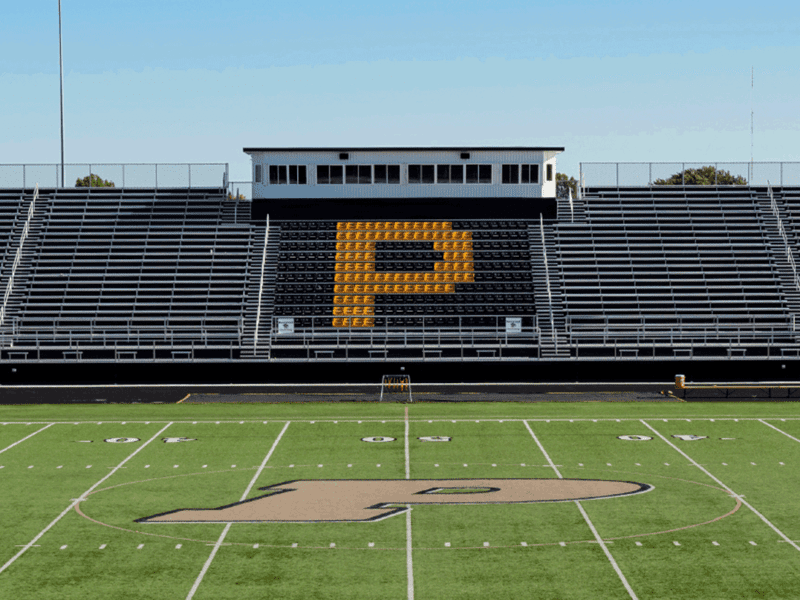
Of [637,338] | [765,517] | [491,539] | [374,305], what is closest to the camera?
[491,539]

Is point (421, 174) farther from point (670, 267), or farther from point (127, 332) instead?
point (127, 332)

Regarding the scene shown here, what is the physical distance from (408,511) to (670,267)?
32031mm

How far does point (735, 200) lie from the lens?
175ft

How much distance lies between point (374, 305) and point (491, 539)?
2990cm

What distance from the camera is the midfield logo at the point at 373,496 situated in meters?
19.1

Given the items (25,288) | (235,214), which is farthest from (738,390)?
(25,288)

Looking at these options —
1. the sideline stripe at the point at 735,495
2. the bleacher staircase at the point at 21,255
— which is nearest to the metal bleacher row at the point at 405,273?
the bleacher staircase at the point at 21,255

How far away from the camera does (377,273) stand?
160 ft

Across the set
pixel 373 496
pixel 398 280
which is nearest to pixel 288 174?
pixel 398 280

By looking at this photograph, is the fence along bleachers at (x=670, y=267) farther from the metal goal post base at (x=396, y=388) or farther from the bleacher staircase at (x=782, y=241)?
the metal goal post base at (x=396, y=388)

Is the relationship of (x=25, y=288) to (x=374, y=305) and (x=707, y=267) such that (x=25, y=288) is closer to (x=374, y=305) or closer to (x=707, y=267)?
(x=374, y=305)

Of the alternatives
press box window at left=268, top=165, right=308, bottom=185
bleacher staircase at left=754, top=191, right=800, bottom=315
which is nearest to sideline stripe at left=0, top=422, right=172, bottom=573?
press box window at left=268, top=165, right=308, bottom=185

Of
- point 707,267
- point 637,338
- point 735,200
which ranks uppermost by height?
point 735,200

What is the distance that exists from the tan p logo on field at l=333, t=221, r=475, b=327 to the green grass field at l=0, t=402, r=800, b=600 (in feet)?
50.2
